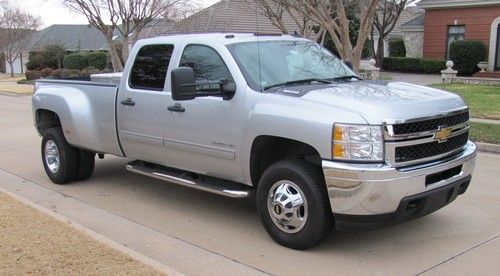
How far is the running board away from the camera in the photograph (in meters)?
5.58

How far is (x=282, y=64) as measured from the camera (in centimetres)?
578

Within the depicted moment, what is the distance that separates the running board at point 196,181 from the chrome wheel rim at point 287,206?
43 cm

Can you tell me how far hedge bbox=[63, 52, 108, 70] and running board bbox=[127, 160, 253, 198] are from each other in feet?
128

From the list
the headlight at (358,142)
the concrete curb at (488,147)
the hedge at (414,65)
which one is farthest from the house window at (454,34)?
the headlight at (358,142)

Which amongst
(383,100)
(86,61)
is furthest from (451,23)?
(383,100)

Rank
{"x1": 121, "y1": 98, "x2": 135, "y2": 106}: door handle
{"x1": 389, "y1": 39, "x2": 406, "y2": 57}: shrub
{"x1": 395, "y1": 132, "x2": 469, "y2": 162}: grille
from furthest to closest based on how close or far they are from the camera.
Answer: {"x1": 389, "y1": 39, "x2": 406, "y2": 57}: shrub → {"x1": 121, "y1": 98, "x2": 135, "y2": 106}: door handle → {"x1": 395, "y1": 132, "x2": 469, "y2": 162}: grille

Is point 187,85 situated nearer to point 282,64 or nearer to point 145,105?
point 282,64

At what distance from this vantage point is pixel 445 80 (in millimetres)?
22969

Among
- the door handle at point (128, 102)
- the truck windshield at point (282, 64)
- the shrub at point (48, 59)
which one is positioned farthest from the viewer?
the shrub at point (48, 59)

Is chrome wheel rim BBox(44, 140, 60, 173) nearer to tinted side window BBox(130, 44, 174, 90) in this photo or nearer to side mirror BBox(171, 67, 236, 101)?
tinted side window BBox(130, 44, 174, 90)

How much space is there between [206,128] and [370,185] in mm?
1859

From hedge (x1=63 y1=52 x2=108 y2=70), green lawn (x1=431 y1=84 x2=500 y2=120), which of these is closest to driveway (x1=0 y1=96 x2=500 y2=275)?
green lawn (x1=431 y1=84 x2=500 y2=120)

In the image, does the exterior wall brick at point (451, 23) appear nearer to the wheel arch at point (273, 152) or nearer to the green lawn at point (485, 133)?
the green lawn at point (485, 133)

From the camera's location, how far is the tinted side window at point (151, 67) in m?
6.39
